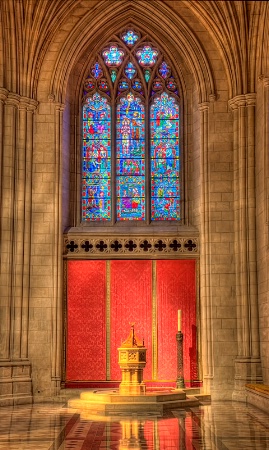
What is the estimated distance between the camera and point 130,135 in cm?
2147

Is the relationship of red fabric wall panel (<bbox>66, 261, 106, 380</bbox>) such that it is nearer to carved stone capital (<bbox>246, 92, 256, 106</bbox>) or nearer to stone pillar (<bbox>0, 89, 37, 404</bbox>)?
stone pillar (<bbox>0, 89, 37, 404</bbox>)

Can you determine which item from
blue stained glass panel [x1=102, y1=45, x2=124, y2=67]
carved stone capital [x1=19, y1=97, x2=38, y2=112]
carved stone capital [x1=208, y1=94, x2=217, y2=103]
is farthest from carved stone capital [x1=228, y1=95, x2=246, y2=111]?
carved stone capital [x1=19, y1=97, x2=38, y2=112]

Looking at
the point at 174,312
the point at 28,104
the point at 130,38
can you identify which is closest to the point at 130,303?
the point at 174,312

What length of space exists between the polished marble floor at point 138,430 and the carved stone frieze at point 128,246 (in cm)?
502

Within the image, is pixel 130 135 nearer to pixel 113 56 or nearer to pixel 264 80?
pixel 113 56

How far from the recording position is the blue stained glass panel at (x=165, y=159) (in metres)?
21.2

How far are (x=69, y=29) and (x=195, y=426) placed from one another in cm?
1180

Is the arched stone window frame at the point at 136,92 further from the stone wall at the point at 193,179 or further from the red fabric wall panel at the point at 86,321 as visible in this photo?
the red fabric wall panel at the point at 86,321

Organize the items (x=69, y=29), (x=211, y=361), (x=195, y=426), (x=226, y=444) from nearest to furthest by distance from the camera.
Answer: (x=226, y=444)
(x=195, y=426)
(x=211, y=361)
(x=69, y=29)

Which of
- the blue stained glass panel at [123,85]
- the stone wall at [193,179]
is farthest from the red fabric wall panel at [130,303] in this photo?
the blue stained glass panel at [123,85]

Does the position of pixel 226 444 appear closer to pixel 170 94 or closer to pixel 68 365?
pixel 68 365

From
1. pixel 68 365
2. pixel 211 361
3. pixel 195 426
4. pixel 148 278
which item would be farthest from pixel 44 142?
pixel 195 426

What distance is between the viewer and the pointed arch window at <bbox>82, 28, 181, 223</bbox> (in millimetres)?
21188

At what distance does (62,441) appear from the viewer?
36.7 feet
